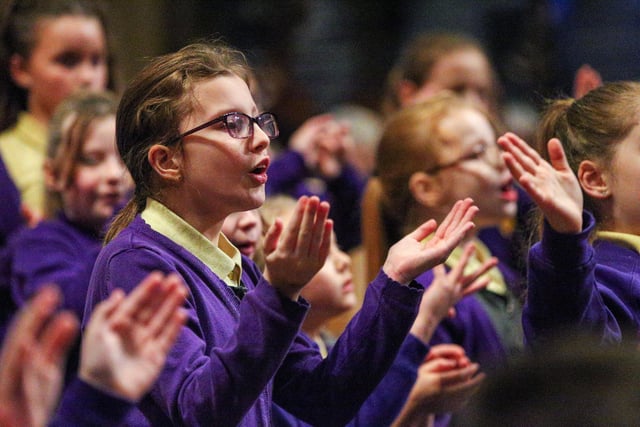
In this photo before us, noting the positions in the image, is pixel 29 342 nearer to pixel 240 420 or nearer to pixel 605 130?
pixel 240 420

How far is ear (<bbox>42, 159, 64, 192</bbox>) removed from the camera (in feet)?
10.2

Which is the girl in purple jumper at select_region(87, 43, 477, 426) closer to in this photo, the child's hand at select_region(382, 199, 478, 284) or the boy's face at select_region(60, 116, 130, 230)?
the child's hand at select_region(382, 199, 478, 284)

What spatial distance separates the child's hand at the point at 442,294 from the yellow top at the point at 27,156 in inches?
49.8

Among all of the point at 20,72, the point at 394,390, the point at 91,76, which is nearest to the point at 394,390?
the point at 394,390

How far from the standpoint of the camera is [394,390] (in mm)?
2494

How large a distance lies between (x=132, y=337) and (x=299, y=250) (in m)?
0.34

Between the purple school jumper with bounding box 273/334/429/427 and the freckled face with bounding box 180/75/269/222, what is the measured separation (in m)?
0.60

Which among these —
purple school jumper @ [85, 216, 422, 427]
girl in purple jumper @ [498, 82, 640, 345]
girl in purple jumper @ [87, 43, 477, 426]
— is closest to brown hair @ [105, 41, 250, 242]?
girl in purple jumper @ [87, 43, 477, 426]

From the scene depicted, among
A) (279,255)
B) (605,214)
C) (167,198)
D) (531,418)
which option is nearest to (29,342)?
(279,255)

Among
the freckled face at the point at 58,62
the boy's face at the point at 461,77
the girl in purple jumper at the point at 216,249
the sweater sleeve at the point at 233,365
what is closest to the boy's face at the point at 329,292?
the girl in purple jumper at the point at 216,249

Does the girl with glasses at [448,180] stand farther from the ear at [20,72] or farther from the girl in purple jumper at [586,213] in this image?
the ear at [20,72]

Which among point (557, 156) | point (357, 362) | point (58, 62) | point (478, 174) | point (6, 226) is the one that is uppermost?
point (557, 156)

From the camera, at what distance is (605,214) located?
93.0 inches

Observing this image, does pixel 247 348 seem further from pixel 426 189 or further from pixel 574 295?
pixel 426 189
